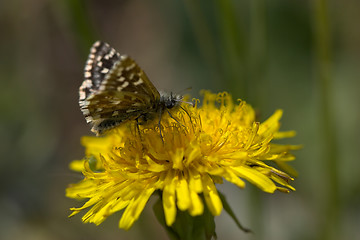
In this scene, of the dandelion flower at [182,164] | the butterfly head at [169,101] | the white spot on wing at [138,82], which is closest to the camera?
the dandelion flower at [182,164]

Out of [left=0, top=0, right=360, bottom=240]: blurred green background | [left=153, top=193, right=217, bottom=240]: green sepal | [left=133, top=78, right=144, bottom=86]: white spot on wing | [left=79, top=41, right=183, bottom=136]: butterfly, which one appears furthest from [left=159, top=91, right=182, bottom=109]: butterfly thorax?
[left=0, top=0, right=360, bottom=240]: blurred green background

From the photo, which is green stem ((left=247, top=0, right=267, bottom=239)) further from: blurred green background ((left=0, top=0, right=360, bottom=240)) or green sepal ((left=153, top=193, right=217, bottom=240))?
green sepal ((left=153, top=193, right=217, bottom=240))

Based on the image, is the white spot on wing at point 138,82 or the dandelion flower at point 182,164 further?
the white spot on wing at point 138,82

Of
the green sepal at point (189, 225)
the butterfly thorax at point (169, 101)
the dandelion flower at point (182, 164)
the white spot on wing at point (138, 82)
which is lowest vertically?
the green sepal at point (189, 225)

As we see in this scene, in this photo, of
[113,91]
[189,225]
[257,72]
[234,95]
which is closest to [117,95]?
[113,91]
